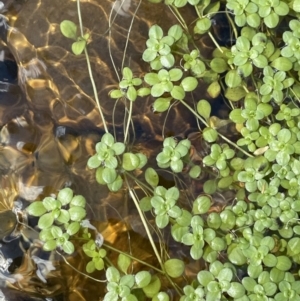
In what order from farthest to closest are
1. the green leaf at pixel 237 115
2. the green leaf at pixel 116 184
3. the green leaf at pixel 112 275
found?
the green leaf at pixel 237 115
the green leaf at pixel 116 184
the green leaf at pixel 112 275

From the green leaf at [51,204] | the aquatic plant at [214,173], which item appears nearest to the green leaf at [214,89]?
the aquatic plant at [214,173]

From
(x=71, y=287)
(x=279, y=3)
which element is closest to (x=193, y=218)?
(x=71, y=287)

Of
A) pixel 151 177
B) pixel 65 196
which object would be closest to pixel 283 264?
pixel 151 177

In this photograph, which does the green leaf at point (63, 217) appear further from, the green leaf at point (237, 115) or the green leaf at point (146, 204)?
the green leaf at point (237, 115)

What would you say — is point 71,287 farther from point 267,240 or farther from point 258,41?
point 258,41

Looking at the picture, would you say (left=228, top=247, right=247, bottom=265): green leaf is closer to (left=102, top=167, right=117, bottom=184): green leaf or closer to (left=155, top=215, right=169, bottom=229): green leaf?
(left=155, top=215, right=169, bottom=229): green leaf

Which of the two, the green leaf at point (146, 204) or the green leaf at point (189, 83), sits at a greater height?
the green leaf at point (189, 83)

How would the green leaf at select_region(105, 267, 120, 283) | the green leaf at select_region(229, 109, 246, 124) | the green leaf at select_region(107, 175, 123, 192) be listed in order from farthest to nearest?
the green leaf at select_region(229, 109, 246, 124), the green leaf at select_region(107, 175, 123, 192), the green leaf at select_region(105, 267, 120, 283)

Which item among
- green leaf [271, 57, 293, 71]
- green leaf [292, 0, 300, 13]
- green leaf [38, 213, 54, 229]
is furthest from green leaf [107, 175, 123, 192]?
green leaf [292, 0, 300, 13]
